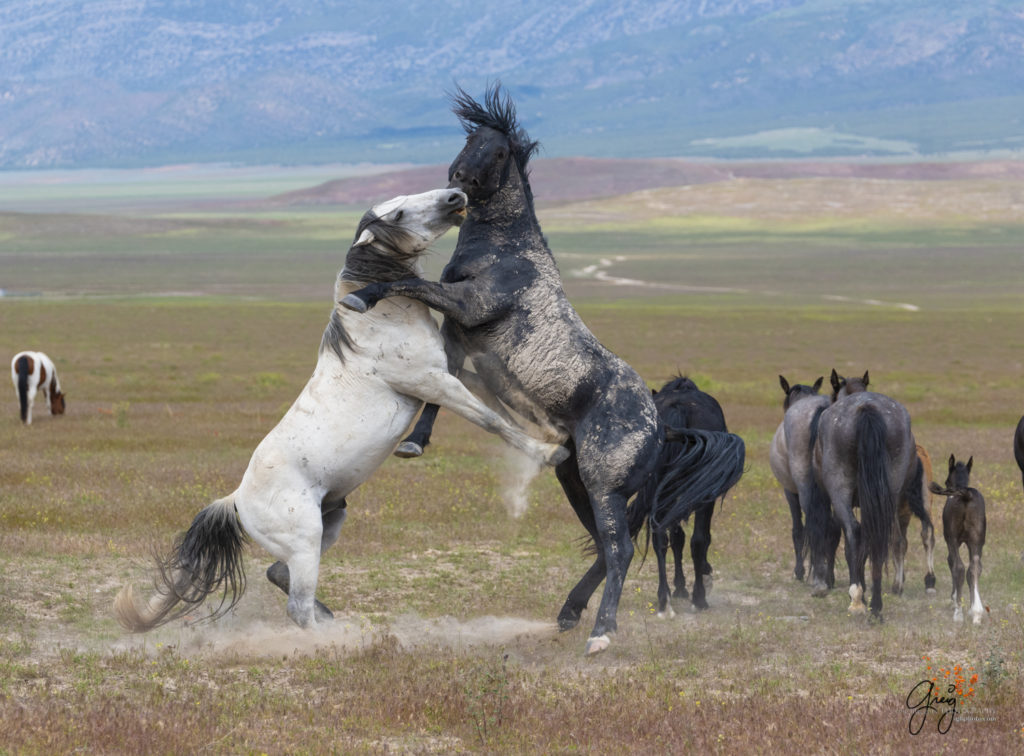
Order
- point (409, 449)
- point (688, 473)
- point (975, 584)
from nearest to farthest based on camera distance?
point (409, 449) < point (688, 473) < point (975, 584)

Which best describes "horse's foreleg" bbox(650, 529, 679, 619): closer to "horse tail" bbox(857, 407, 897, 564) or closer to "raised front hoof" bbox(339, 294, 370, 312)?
"horse tail" bbox(857, 407, 897, 564)

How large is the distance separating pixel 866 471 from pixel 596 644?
10.7 ft

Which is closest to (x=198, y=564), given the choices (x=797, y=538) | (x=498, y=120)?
(x=498, y=120)

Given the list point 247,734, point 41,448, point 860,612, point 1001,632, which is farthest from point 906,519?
point 41,448

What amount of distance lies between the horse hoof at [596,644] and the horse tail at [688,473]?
0.93m

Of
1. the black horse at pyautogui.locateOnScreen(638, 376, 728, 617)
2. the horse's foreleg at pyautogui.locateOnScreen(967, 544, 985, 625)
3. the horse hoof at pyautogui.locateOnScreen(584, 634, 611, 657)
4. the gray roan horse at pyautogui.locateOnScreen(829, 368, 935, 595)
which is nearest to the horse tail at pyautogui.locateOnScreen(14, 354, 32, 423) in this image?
the black horse at pyautogui.locateOnScreen(638, 376, 728, 617)

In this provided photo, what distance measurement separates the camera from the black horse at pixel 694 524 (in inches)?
413

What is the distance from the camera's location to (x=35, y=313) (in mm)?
60094

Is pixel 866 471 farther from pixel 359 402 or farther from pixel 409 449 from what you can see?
pixel 359 402

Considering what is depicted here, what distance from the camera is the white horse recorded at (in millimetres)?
7875

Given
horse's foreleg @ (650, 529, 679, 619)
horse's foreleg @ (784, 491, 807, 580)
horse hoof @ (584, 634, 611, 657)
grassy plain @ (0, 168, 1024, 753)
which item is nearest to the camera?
grassy plain @ (0, 168, 1024, 753)

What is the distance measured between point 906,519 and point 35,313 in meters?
55.2

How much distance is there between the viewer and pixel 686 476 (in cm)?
891

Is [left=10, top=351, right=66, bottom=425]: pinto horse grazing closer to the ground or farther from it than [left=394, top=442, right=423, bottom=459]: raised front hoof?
closer to the ground
